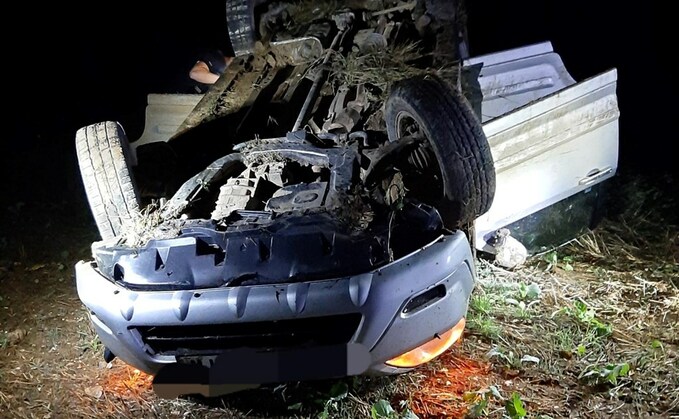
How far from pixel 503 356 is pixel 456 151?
96 centimetres

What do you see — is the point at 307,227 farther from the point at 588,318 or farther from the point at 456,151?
the point at 588,318

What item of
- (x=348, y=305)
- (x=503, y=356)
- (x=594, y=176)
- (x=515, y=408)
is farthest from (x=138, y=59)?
(x=515, y=408)

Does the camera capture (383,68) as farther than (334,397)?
Yes

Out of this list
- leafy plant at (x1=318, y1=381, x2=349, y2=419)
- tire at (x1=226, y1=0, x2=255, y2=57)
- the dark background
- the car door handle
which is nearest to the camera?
leafy plant at (x1=318, y1=381, x2=349, y2=419)

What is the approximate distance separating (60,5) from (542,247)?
8497 millimetres

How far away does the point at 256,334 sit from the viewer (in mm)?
2424

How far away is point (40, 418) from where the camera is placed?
2.91 meters

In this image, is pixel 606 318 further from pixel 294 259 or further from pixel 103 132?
pixel 103 132

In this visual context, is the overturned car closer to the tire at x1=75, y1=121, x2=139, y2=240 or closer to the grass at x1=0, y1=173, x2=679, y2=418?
the tire at x1=75, y1=121, x2=139, y2=240

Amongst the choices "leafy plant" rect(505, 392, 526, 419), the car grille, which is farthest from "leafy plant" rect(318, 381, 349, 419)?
"leafy plant" rect(505, 392, 526, 419)

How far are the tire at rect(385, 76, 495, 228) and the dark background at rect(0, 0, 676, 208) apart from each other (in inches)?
116

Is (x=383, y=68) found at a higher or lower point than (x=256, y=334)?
higher

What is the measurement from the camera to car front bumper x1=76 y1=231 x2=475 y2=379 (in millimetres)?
2312

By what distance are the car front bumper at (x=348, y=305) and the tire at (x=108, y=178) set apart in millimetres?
579
